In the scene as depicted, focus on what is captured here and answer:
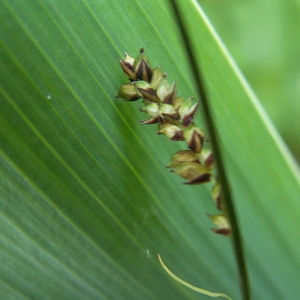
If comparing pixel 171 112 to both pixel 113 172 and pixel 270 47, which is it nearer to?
pixel 113 172

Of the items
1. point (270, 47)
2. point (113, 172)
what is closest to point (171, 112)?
point (113, 172)

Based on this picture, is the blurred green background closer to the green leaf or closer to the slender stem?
the green leaf

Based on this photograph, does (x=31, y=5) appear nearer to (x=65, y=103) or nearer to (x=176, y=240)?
(x=65, y=103)

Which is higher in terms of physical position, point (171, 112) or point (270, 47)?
point (171, 112)

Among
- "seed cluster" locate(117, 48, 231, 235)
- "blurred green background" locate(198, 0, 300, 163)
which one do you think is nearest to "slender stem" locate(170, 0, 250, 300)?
"seed cluster" locate(117, 48, 231, 235)

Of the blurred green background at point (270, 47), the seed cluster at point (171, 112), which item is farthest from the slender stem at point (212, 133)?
the blurred green background at point (270, 47)

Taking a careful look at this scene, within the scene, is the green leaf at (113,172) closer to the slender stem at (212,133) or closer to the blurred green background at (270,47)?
the slender stem at (212,133)
